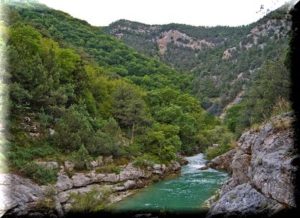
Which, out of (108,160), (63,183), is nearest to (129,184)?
(108,160)

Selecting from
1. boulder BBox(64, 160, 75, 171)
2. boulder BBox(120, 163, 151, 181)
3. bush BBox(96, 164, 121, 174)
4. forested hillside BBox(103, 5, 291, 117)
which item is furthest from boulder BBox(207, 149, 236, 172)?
forested hillside BBox(103, 5, 291, 117)

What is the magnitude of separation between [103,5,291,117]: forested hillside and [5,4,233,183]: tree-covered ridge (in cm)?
1763

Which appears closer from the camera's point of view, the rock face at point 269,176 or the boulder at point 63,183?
the rock face at point 269,176

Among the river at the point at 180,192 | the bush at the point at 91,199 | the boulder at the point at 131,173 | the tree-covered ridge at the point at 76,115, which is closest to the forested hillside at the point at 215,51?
the tree-covered ridge at the point at 76,115

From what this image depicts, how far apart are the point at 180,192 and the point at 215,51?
104342 millimetres

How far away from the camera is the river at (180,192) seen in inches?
923

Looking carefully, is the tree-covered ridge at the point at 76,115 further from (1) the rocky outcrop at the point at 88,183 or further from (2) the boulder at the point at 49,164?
(1) the rocky outcrop at the point at 88,183

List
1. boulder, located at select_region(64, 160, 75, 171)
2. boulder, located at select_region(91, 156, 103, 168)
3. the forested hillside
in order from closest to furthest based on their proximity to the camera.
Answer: boulder, located at select_region(64, 160, 75, 171) < boulder, located at select_region(91, 156, 103, 168) < the forested hillside

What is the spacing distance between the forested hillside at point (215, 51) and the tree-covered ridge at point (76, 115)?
1763cm

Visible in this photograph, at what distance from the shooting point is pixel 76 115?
1270 inches

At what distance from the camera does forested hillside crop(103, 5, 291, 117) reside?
96.2 m

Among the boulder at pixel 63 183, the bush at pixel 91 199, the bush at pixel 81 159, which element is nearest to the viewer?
the bush at pixel 91 199

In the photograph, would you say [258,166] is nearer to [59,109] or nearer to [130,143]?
[59,109]

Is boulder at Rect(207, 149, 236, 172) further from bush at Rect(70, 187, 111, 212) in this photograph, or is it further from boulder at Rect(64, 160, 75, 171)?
bush at Rect(70, 187, 111, 212)
